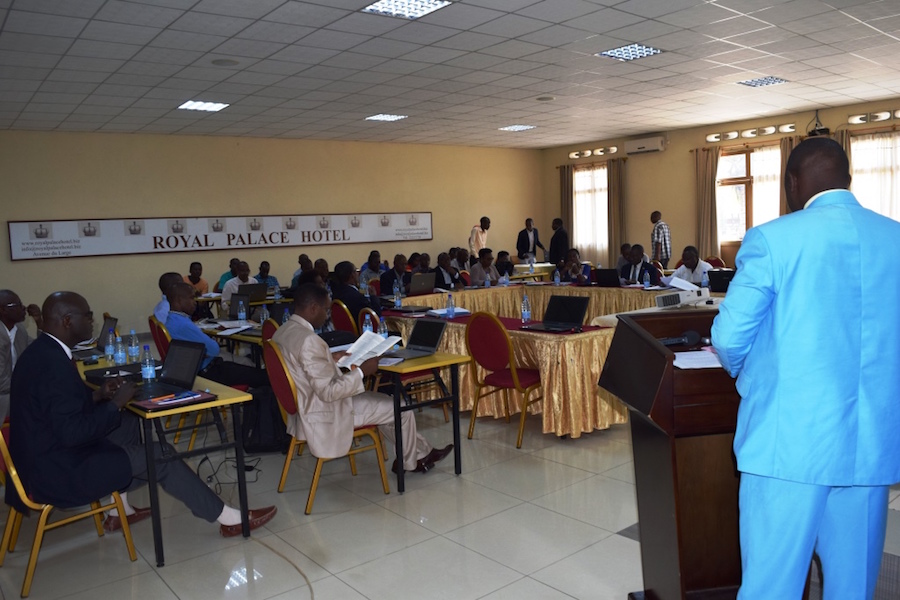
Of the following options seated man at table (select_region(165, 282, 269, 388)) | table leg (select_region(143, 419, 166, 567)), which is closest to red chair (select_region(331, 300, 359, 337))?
seated man at table (select_region(165, 282, 269, 388))

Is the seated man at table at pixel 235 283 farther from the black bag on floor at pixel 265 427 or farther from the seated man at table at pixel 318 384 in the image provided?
the seated man at table at pixel 318 384

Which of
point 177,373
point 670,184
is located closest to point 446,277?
point 177,373

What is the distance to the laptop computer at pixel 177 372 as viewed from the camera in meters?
3.53

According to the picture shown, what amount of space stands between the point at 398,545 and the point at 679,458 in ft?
5.48

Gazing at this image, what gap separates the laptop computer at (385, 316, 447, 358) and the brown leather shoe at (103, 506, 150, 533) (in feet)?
5.42

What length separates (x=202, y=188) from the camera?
1155cm

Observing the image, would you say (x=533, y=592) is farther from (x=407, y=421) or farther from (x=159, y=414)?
(x=159, y=414)

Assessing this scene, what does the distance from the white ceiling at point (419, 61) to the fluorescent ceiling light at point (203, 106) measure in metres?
0.16

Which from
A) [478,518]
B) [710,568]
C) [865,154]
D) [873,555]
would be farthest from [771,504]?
[865,154]

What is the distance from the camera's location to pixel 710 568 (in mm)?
2326

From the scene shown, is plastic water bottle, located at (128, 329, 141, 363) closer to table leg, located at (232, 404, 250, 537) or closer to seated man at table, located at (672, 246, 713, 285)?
table leg, located at (232, 404, 250, 537)

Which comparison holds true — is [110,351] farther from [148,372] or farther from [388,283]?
[388,283]

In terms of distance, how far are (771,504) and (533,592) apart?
54.9 inches

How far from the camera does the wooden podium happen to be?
2018mm
